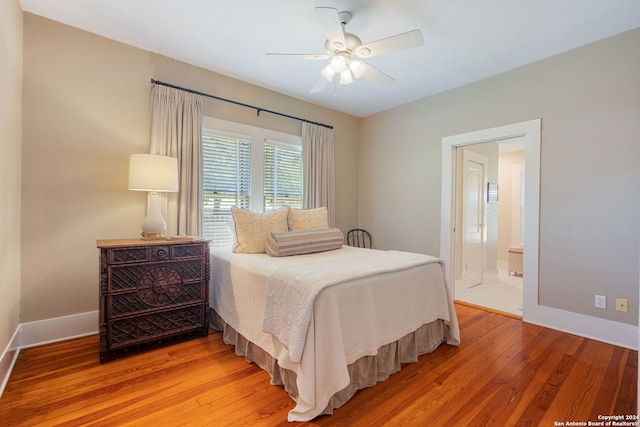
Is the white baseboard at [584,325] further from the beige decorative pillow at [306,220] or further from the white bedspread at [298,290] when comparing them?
the beige decorative pillow at [306,220]

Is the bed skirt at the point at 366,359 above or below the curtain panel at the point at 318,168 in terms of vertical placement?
below

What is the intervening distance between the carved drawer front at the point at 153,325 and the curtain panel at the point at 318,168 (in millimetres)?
2016

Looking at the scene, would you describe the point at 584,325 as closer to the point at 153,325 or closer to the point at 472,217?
the point at 472,217

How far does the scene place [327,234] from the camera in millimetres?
3049

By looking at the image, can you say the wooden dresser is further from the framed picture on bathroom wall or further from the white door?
the framed picture on bathroom wall

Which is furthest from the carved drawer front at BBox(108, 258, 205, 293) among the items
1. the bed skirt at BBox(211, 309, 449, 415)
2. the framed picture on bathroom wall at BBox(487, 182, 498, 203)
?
the framed picture on bathroom wall at BBox(487, 182, 498, 203)

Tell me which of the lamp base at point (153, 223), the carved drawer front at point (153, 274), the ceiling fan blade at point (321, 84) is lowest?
the carved drawer front at point (153, 274)

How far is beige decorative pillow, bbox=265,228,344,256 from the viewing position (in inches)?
105

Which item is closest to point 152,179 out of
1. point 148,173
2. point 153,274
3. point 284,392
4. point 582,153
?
point 148,173

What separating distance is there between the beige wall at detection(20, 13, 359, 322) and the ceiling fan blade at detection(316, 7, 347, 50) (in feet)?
6.15

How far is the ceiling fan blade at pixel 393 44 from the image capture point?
6.56 ft

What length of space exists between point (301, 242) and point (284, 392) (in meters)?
1.27

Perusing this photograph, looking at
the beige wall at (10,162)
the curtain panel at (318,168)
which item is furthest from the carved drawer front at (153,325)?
the curtain panel at (318,168)

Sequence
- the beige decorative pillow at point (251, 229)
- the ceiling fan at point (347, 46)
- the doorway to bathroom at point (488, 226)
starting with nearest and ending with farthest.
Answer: the ceiling fan at point (347, 46) < the beige decorative pillow at point (251, 229) < the doorway to bathroom at point (488, 226)
